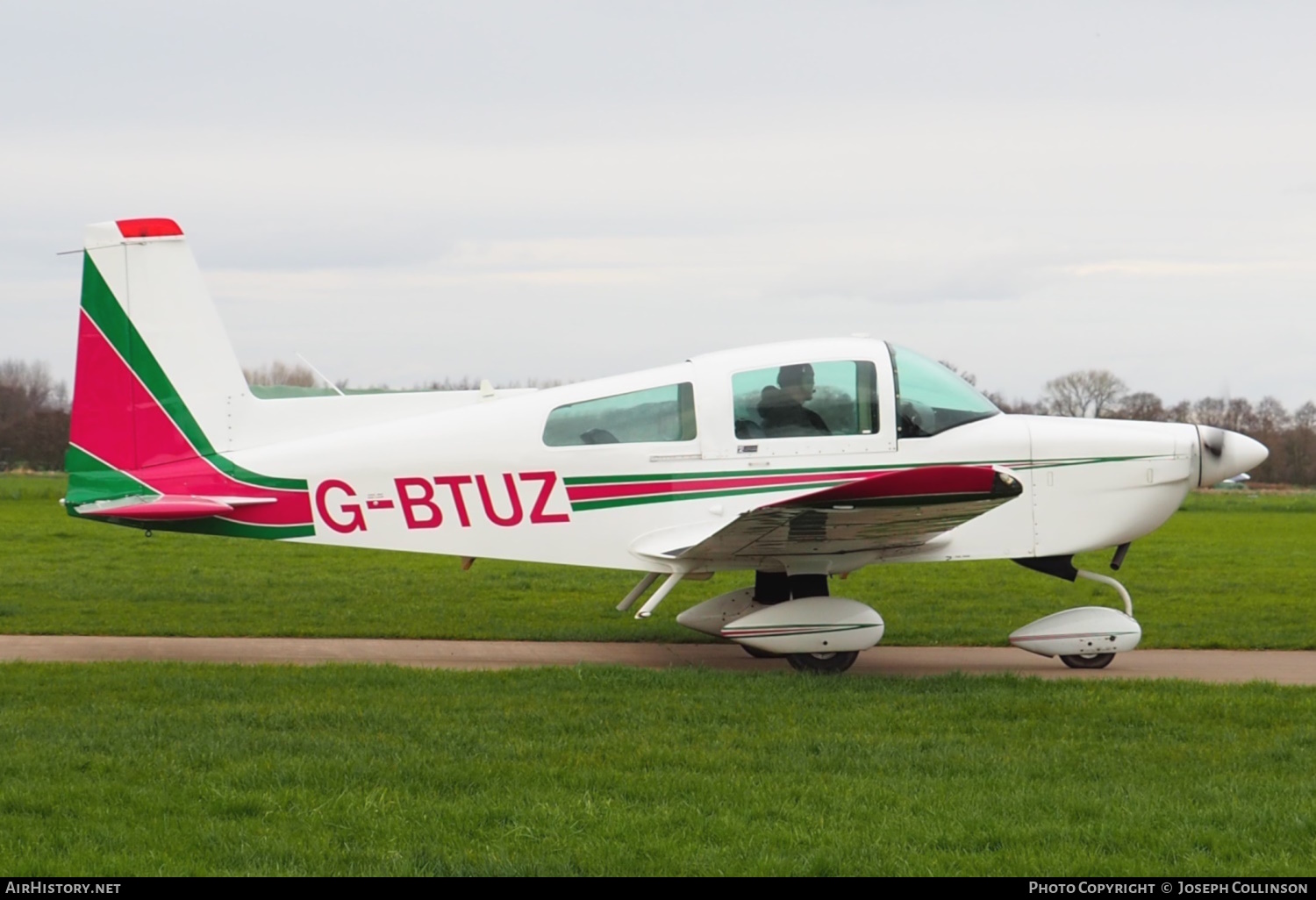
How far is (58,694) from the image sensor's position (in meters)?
8.30

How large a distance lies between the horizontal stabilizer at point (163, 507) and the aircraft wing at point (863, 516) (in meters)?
2.90

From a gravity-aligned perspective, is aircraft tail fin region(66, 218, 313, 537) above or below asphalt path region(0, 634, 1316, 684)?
above

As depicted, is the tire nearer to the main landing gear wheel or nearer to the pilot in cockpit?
the main landing gear wheel

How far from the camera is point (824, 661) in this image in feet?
31.1

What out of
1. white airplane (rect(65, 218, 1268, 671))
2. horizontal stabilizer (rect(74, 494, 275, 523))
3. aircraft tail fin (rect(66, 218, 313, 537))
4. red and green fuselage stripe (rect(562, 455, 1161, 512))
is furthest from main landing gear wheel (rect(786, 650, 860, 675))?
horizontal stabilizer (rect(74, 494, 275, 523))

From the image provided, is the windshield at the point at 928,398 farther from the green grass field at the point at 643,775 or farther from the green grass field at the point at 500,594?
the green grass field at the point at 500,594

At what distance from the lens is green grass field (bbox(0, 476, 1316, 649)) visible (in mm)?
11508

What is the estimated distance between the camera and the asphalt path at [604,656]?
977 centimetres

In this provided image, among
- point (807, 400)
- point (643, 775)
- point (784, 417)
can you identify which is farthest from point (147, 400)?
point (643, 775)

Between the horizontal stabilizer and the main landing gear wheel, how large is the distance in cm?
385

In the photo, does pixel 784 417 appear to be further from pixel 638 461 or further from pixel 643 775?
pixel 643 775

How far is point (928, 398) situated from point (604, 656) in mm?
3129
